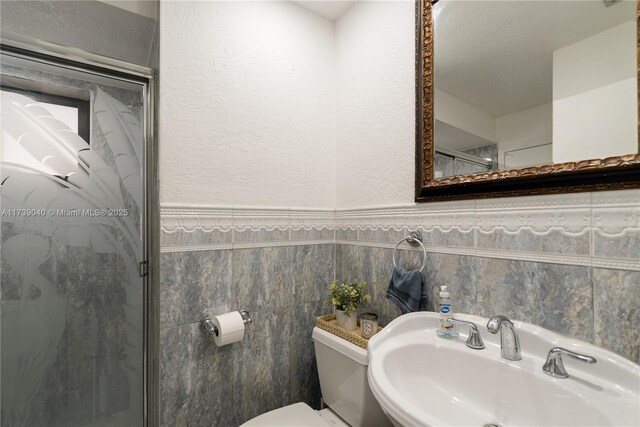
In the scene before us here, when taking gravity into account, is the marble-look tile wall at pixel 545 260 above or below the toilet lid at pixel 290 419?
above

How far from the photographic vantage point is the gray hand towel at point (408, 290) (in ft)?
3.83

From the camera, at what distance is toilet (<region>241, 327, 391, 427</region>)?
1.14 meters

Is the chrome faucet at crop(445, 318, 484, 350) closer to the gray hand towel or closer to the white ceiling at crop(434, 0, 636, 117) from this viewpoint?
the gray hand towel

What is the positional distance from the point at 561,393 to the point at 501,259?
1.26 ft

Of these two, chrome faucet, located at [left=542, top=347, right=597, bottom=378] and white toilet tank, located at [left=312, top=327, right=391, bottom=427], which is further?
white toilet tank, located at [left=312, top=327, right=391, bottom=427]

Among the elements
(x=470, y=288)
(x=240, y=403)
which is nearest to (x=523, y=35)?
(x=470, y=288)

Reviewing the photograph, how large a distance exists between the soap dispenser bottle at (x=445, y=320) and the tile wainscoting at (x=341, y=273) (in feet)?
0.25

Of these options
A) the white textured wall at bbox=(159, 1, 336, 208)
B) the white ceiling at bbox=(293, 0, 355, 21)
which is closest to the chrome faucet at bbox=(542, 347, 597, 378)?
the white textured wall at bbox=(159, 1, 336, 208)

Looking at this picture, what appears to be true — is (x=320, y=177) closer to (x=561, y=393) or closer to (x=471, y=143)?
(x=471, y=143)

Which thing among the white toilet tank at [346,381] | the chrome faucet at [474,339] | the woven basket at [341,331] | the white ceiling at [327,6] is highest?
the white ceiling at [327,6]

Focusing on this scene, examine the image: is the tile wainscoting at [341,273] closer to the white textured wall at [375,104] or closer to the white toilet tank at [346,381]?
the white textured wall at [375,104]

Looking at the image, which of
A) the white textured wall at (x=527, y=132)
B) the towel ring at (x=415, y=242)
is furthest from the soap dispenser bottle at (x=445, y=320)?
the white textured wall at (x=527, y=132)

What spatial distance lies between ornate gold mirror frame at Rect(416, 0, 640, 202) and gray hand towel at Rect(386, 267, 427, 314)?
12.4 inches

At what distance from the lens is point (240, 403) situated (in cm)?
134
